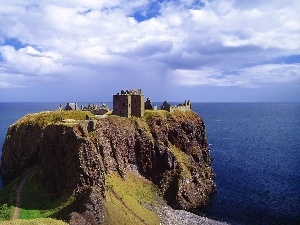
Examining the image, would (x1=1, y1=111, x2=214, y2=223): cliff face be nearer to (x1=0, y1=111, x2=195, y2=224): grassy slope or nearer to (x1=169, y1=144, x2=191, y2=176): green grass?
(x1=169, y1=144, x2=191, y2=176): green grass

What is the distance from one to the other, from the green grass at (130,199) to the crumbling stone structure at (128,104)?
19558 millimetres

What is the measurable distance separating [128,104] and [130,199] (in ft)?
107

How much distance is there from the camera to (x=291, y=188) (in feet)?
384

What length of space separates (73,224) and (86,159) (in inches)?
822

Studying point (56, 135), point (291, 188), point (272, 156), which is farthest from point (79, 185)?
point (272, 156)

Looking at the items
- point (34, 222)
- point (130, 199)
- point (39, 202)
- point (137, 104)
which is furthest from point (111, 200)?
point (137, 104)

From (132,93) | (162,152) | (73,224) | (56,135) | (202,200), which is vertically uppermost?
(132,93)

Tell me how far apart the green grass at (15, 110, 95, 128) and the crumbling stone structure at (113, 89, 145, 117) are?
9.14m

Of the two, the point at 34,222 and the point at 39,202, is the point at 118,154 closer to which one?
the point at 39,202

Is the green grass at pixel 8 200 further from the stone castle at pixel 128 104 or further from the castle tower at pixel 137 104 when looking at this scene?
the castle tower at pixel 137 104

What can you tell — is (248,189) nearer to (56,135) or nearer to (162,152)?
(162,152)

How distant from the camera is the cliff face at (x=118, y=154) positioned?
281ft

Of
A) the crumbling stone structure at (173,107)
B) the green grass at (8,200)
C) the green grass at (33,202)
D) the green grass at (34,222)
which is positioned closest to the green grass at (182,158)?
the crumbling stone structure at (173,107)

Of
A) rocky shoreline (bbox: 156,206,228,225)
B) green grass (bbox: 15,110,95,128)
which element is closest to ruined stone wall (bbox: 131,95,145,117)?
green grass (bbox: 15,110,95,128)
